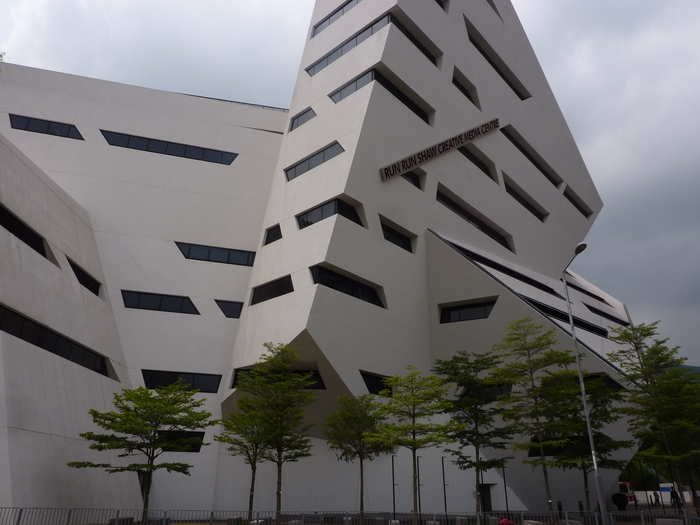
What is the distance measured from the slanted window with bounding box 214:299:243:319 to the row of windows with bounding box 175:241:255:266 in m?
2.89

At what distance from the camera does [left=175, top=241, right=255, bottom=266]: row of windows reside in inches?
1330

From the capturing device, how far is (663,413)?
25.9 metres

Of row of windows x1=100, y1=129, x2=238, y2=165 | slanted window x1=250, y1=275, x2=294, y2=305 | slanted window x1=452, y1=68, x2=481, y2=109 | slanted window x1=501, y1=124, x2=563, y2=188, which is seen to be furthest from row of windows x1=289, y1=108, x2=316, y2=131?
slanted window x1=501, y1=124, x2=563, y2=188

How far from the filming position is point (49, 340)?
871 inches

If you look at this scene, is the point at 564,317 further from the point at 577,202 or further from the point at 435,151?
the point at 577,202

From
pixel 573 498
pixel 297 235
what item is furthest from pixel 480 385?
pixel 297 235

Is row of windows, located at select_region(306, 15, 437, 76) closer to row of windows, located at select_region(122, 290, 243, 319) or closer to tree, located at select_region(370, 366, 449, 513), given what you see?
row of windows, located at select_region(122, 290, 243, 319)

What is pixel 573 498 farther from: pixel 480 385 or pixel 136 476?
pixel 136 476

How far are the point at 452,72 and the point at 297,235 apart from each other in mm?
19858

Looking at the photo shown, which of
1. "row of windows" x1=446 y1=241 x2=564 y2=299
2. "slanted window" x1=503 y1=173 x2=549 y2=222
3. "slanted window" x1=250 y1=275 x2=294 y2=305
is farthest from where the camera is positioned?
"slanted window" x1=503 y1=173 x2=549 y2=222

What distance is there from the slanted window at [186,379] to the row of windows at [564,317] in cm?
1997

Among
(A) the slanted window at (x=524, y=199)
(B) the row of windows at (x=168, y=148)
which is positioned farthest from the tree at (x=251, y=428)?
(A) the slanted window at (x=524, y=199)

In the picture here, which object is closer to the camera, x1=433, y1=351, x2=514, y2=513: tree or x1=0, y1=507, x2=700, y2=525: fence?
x1=0, y1=507, x2=700, y2=525: fence

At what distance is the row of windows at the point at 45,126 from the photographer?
3441cm
